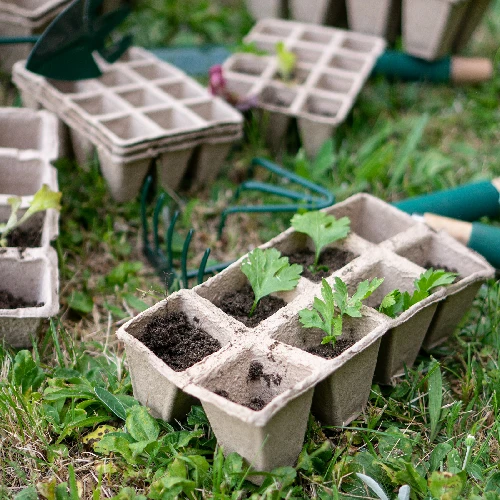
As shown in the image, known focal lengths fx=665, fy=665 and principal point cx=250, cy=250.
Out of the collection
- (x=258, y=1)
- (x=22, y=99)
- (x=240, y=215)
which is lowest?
(x=240, y=215)

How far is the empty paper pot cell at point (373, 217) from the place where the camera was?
7.02 feet

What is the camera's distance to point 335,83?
313 cm

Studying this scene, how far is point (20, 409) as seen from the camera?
5.71 ft

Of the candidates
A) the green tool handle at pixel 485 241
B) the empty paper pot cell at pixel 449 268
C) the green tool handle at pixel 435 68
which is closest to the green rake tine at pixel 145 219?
the empty paper pot cell at pixel 449 268

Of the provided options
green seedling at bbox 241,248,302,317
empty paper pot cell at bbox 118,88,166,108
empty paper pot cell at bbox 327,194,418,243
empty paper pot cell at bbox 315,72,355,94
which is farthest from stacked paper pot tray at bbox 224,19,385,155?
green seedling at bbox 241,248,302,317

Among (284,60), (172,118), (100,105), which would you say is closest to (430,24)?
(284,60)

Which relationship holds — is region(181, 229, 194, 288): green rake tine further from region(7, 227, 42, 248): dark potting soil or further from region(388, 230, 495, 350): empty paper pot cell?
region(388, 230, 495, 350): empty paper pot cell

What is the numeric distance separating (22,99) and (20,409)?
158 cm

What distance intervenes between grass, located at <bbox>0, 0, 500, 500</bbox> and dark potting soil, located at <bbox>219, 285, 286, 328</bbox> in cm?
28

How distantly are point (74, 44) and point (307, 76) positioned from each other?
44.4 inches

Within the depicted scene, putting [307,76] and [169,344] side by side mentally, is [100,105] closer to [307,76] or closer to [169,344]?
[307,76]

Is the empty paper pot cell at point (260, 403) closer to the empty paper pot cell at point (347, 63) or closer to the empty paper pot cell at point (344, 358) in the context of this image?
the empty paper pot cell at point (344, 358)

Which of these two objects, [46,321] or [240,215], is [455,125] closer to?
[240,215]

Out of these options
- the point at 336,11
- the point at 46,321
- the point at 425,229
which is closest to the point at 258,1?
the point at 336,11
